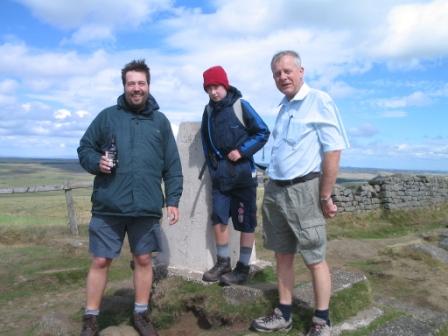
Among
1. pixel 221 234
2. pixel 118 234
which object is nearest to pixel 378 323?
pixel 221 234

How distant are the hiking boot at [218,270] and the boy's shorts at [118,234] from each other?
97 centimetres

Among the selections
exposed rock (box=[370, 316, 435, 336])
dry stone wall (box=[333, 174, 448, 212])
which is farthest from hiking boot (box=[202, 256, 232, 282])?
dry stone wall (box=[333, 174, 448, 212])

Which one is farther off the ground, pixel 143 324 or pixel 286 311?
pixel 286 311

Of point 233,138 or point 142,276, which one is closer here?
point 142,276

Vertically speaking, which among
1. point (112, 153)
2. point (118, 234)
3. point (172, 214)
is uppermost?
point (112, 153)

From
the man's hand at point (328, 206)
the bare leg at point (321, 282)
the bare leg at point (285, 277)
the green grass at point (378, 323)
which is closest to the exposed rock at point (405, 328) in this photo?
the green grass at point (378, 323)

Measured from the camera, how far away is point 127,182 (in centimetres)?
364

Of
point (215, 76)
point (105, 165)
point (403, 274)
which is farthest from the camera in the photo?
point (403, 274)

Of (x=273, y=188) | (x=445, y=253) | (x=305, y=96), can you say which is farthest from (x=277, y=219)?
(x=445, y=253)

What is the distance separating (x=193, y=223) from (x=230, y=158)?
1.08 meters

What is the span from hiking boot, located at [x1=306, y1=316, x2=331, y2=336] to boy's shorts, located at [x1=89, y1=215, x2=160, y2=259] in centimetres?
136

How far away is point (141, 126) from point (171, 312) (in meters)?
1.82

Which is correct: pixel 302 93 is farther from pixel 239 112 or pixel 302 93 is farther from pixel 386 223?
pixel 386 223

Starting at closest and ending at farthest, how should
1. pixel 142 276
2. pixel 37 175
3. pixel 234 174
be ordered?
pixel 142 276
pixel 234 174
pixel 37 175
